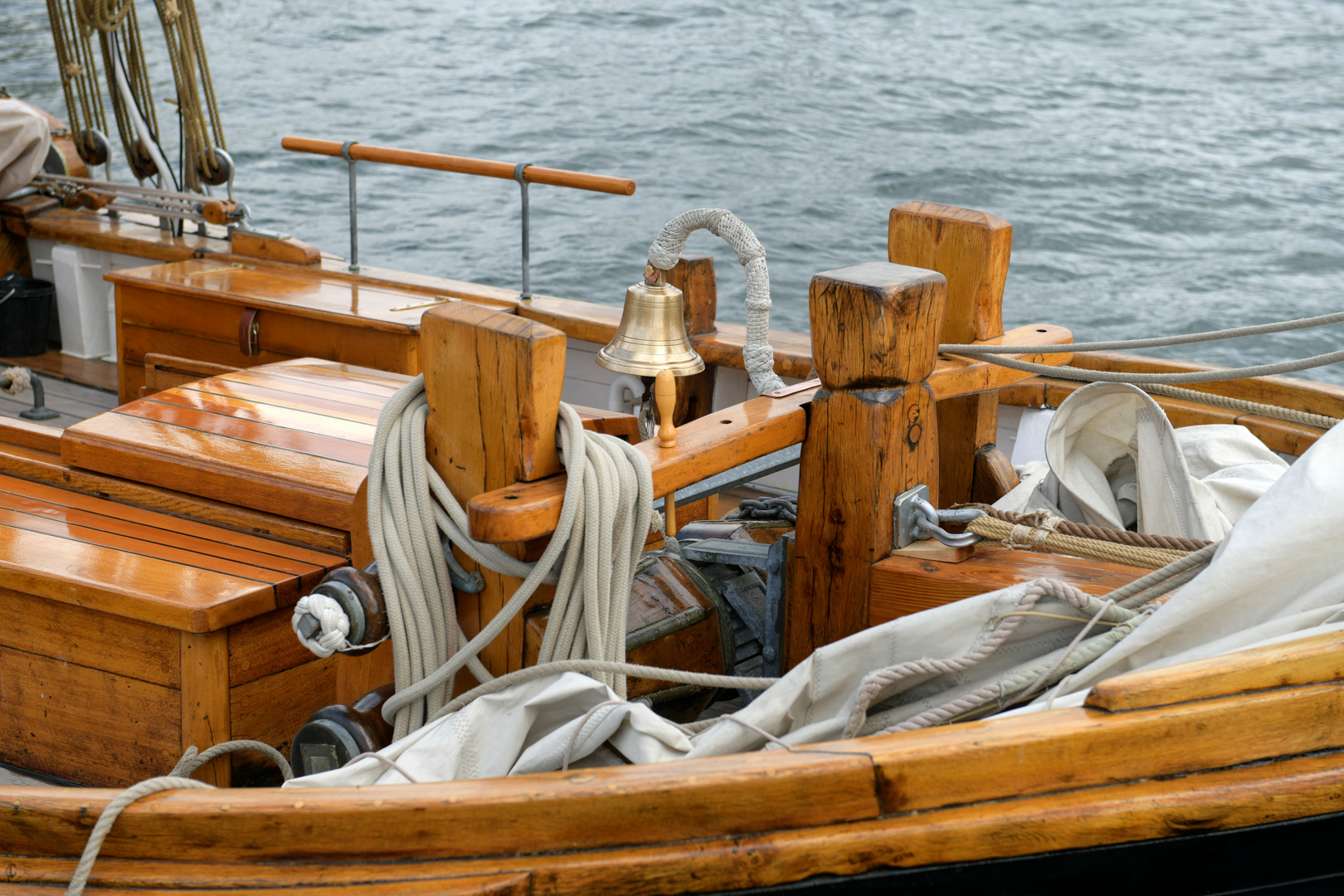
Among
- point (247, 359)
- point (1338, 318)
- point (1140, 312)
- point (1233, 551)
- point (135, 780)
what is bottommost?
point (1140, 312)

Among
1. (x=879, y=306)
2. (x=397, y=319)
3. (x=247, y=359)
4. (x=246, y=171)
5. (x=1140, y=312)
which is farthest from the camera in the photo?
(x=246, y=171)

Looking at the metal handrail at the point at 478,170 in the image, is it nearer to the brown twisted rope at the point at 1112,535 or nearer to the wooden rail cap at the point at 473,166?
the wooden rail cap at the point at 473,166

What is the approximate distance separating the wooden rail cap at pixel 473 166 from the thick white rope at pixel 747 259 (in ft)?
4.95

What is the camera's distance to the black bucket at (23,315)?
4547 millimetres

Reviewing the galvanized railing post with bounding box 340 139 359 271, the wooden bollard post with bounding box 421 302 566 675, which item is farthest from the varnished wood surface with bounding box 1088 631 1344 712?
the galvanized railing post with bounding box 340 139 359 271

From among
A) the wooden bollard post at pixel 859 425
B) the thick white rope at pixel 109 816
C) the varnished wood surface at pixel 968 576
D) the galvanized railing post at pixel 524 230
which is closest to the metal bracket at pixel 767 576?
the wooden bollard post at pixel 859 425

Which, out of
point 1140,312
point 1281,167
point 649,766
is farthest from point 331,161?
point 649,766

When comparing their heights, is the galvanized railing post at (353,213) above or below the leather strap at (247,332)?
above

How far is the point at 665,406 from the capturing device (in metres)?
1.74

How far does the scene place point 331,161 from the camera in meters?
12.7

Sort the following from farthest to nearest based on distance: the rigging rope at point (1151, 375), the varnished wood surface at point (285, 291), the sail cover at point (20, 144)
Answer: the sail cover at point (20, 144) → the varnished wood surface at point (285, 291) → the rigging rope at point (1151, 375)

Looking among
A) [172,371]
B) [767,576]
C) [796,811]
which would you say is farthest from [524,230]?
[796,811]

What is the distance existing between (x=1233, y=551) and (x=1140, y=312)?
8440 mm

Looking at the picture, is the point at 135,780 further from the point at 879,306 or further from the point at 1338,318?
the point at 1338,318
